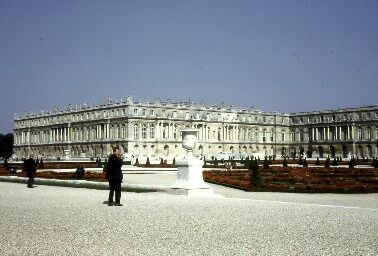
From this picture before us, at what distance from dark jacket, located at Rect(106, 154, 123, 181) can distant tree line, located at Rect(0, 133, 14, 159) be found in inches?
4693

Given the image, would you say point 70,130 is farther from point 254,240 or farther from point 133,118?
point 254,240

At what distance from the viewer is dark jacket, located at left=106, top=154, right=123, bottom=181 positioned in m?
15.4

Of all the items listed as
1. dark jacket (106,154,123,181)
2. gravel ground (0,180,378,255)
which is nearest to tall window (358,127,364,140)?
Answer: gravel ground (0,180,378,255)

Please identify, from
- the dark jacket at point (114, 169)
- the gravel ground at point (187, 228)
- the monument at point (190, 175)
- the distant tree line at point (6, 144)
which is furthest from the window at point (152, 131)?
the dark jacket at point (114, 169)

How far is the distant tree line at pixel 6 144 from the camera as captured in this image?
5157 inches

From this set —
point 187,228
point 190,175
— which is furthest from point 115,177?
point 187,228

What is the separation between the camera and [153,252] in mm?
8258

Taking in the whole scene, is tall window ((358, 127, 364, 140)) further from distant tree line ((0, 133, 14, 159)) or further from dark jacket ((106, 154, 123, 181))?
dark jacket ((106, 154, 123, 181))

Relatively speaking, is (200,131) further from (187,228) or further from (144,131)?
(187,228)

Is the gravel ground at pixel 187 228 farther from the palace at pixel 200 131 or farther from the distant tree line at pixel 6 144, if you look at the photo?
the distant tree line at pixel 6 144

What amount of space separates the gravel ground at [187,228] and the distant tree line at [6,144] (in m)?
121

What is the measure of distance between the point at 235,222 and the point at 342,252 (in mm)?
3432

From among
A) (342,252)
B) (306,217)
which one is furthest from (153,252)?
(306,217)

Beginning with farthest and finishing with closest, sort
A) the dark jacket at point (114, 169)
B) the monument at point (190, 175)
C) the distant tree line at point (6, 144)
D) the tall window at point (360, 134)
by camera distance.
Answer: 1. the distant tree line at point (6, 144)
2. the tall window at point (360, 134)
3. the monument at point (190, 175)
4. the dark jacket at point (114, 169)
